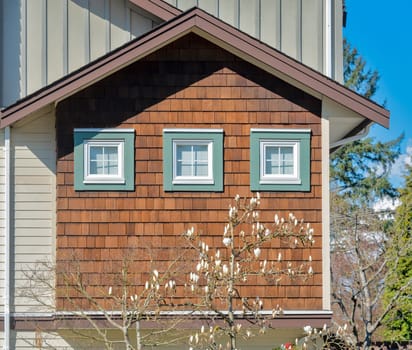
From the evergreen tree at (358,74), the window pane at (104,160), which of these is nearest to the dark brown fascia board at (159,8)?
the window pane at (104,160)

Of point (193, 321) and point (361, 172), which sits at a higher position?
point (361, 172)

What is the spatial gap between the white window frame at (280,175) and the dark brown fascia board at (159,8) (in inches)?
93.3

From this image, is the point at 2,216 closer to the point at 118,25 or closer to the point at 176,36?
the point at 118,25

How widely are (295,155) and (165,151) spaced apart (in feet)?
6.04

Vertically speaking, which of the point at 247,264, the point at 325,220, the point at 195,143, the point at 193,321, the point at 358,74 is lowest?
the point at 193,321

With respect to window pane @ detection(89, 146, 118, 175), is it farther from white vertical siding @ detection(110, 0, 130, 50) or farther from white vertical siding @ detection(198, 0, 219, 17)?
white vertical siding @ detection(198, 0, 219, 17)

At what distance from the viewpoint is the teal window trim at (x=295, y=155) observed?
40.2ft

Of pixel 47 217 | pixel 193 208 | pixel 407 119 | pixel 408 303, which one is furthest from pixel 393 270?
pixel 407 119

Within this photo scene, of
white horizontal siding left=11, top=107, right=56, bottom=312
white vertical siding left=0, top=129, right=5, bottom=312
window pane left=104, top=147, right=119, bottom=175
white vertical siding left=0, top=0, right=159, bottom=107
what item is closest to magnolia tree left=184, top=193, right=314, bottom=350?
window pane left=104, top=147, right=119, bottom=175

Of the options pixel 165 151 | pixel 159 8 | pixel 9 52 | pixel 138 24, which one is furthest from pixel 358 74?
pixel 165 151

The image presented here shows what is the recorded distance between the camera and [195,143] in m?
12.3

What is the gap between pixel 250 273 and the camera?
1132 centimetres

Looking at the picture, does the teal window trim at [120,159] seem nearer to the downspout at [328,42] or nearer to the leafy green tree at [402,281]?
the downspout at [328,42]

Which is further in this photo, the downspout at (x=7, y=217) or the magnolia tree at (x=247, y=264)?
the downspout at (x=7, y=217)
